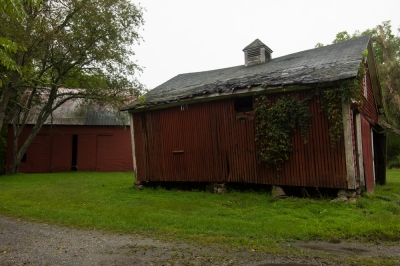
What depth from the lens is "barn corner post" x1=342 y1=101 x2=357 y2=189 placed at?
851 cm

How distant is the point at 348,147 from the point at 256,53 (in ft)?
26.6

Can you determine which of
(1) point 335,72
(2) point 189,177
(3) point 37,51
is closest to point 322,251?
(1) point 335,72

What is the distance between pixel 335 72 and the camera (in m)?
8.91

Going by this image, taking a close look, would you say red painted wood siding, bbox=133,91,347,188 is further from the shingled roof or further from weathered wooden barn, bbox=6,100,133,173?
weathered wooden barn, bbox=6,100,133,173

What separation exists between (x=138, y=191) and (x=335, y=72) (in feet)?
27.5

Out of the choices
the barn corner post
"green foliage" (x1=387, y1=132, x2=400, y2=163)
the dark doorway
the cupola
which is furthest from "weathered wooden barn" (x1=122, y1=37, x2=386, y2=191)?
"green foliage" (x1=387, y1=132, x2=400, y2=163)

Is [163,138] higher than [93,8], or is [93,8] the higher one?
[93,8]

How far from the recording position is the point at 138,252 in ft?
16.2

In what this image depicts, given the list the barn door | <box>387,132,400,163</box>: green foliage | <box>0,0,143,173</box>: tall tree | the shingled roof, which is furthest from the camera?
<box>387,132,400,163</box>: green foliage

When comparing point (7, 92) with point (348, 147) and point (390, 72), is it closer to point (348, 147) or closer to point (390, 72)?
point (348, 147)

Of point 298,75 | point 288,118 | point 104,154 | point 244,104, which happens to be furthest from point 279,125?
point 104,154

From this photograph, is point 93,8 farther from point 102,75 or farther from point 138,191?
point 138,191

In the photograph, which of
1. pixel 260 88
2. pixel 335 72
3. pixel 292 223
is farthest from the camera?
pixel 260 88

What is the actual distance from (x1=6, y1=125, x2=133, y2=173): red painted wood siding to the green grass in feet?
43.8
